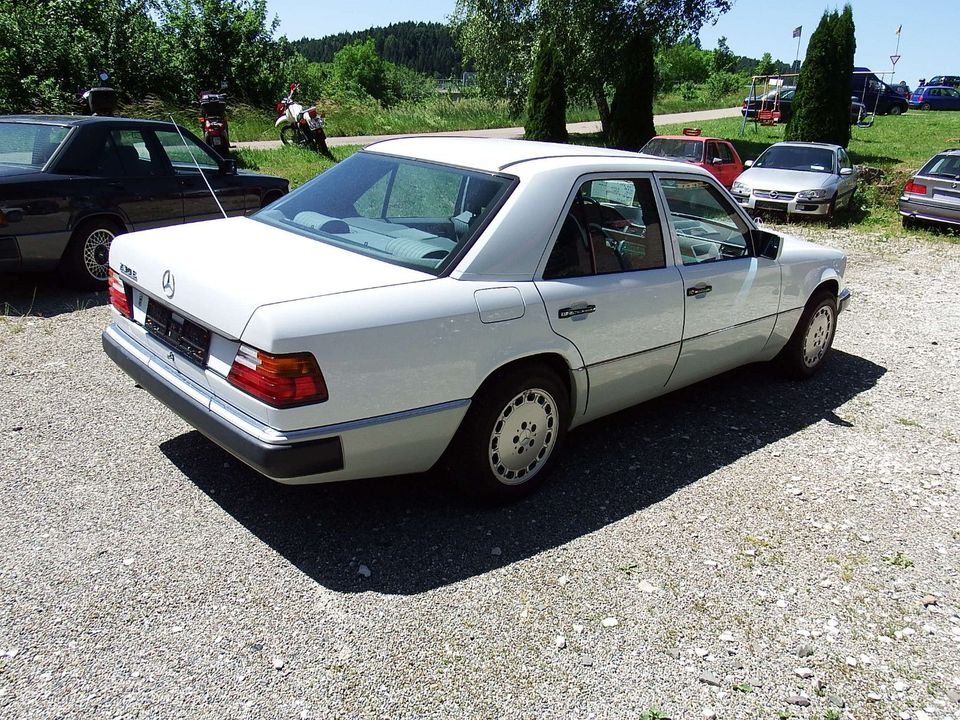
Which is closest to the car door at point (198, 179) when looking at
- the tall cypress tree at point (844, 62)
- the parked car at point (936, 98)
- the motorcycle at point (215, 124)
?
the motorcycle at point (215, 124)

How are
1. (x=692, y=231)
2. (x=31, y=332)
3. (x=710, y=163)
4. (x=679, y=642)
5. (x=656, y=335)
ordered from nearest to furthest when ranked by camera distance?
(x=679, y=642), (x=656, y=335), (x=692, y=231), (x=31, y=332), (x=710, y=163)

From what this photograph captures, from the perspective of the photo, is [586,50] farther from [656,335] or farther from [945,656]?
[945,656]

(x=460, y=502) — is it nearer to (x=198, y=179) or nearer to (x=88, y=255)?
(x=88, y=255)

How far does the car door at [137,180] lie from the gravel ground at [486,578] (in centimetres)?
261

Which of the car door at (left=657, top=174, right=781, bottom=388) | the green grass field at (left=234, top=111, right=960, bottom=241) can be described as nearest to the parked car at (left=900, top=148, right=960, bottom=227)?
the green grass field at (left=234, top=111, right=960, bottom=241)

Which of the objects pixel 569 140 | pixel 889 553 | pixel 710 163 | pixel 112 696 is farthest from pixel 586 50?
pixel 112 696

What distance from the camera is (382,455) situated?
Result: 130 inches

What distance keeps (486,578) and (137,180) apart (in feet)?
19.2

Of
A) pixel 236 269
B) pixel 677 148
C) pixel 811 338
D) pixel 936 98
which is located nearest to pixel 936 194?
pixel 677 148

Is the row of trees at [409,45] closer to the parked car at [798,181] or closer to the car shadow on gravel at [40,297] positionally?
the parked car at [798,181]

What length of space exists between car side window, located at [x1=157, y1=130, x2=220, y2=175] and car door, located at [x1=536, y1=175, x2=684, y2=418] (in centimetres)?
494

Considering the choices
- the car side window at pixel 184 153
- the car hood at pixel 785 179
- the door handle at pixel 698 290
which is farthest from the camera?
the car hood at pixel 785 179

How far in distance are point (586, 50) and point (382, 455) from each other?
73.5 feet

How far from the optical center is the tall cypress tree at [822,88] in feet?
67.7
